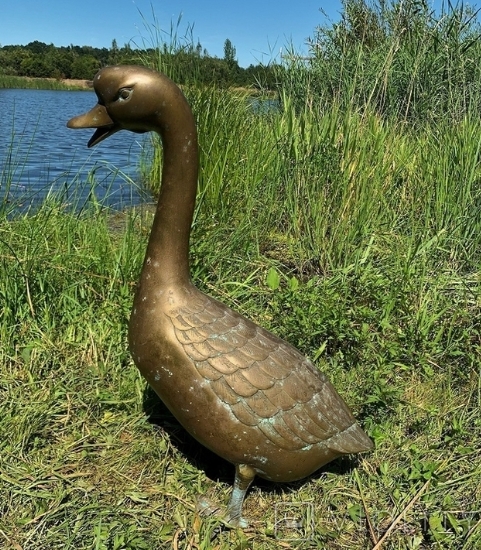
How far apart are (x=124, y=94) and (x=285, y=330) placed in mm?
1386

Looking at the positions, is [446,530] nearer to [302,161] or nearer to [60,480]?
[60,480]

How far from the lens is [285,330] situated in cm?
252

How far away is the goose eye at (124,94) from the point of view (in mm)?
1481

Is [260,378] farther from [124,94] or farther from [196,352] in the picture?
[124,94]

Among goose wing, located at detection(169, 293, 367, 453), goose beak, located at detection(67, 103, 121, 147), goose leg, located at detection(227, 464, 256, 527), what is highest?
goose beak, located at detection(67, 103, 121, 147)

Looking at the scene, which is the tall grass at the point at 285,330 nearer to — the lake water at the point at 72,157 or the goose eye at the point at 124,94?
the lake water at the point at 72,157

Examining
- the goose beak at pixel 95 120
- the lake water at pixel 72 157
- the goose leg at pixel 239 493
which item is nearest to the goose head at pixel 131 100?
the goose beak at pixel 95 120

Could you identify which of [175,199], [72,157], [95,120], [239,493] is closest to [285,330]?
[239,493]

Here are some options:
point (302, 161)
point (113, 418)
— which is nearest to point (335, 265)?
point (302, 161)

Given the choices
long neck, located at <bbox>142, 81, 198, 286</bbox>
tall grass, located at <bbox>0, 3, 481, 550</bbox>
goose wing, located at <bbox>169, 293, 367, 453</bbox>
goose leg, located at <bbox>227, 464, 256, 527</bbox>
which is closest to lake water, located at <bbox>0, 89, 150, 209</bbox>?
tall grass, located at <bbox>0, 3, 481, 550</bbox>

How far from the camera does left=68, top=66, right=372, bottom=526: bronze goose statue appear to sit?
5.03 ft

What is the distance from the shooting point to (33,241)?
2945mm

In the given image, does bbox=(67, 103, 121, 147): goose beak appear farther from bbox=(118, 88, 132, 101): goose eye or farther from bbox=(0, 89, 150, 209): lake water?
bbox=(0, 89, 150, 209): lake water

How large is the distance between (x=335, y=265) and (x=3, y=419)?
6.96 ft
